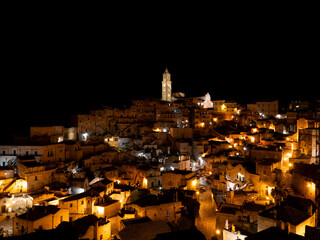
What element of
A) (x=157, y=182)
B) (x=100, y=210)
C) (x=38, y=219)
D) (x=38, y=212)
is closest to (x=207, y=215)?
(x=157, y=182)

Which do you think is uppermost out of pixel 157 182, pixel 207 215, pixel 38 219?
pixel 38 219

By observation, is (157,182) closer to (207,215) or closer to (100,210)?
(207,215)

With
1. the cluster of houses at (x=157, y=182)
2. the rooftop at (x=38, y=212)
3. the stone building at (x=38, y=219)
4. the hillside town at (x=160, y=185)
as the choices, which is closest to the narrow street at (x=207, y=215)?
the hillside town at (x=160, y=185)

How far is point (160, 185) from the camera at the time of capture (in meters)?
26.2

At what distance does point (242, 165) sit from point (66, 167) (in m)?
19.0

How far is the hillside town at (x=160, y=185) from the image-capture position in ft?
51.4

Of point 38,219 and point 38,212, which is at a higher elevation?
point 38,212

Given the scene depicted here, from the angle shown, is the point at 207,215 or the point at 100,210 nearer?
the point at 100,210

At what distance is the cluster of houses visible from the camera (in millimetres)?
15906

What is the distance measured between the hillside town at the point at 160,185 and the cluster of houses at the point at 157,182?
3.4 inches

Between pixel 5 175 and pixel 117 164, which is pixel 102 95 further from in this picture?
pixel 5 175

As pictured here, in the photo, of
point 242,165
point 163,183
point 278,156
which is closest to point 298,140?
point 278,156

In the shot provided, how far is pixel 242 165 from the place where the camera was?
2466 cm

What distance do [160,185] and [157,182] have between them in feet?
1.75
